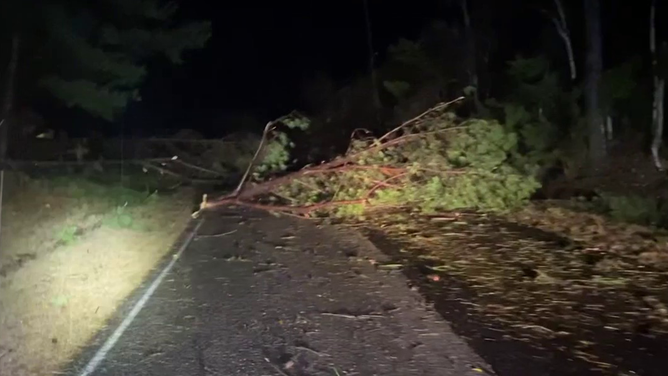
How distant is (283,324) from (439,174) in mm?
8281

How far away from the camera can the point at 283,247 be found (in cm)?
1273

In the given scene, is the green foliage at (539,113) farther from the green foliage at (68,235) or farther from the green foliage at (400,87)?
the green foliage at (68,235)

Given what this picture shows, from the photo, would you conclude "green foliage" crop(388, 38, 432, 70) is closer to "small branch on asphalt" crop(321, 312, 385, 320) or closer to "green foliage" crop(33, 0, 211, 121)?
"green foliage" crop(33, 0, 211, 121)

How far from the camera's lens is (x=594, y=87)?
1995 centimetres

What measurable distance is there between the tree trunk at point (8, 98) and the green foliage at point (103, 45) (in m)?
0.63

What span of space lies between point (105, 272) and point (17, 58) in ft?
29.7

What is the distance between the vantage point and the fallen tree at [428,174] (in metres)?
15.7

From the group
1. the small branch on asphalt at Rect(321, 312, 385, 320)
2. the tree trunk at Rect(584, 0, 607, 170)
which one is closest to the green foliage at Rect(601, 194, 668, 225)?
the tree trunk at Rect(584, 0, 607, 170)

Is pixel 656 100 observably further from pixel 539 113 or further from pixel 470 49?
pixel 470 49

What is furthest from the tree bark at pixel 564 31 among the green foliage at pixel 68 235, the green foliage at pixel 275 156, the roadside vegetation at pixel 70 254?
Answer: the green foliage at pixel 68 235

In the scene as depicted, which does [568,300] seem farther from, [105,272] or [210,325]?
[105,272]

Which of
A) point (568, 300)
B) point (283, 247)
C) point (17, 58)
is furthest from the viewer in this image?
point (17, 58)

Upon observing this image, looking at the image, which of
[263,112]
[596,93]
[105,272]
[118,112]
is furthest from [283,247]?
[263,112]

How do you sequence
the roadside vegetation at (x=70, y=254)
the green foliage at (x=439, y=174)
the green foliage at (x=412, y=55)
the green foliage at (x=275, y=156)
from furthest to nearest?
the green foliage at (x=412, y=55)
the green foliage at (x=275, y=156)
the green foliage at (x=439, y=174)
the roadside vegetation at (x=70, y=254)
